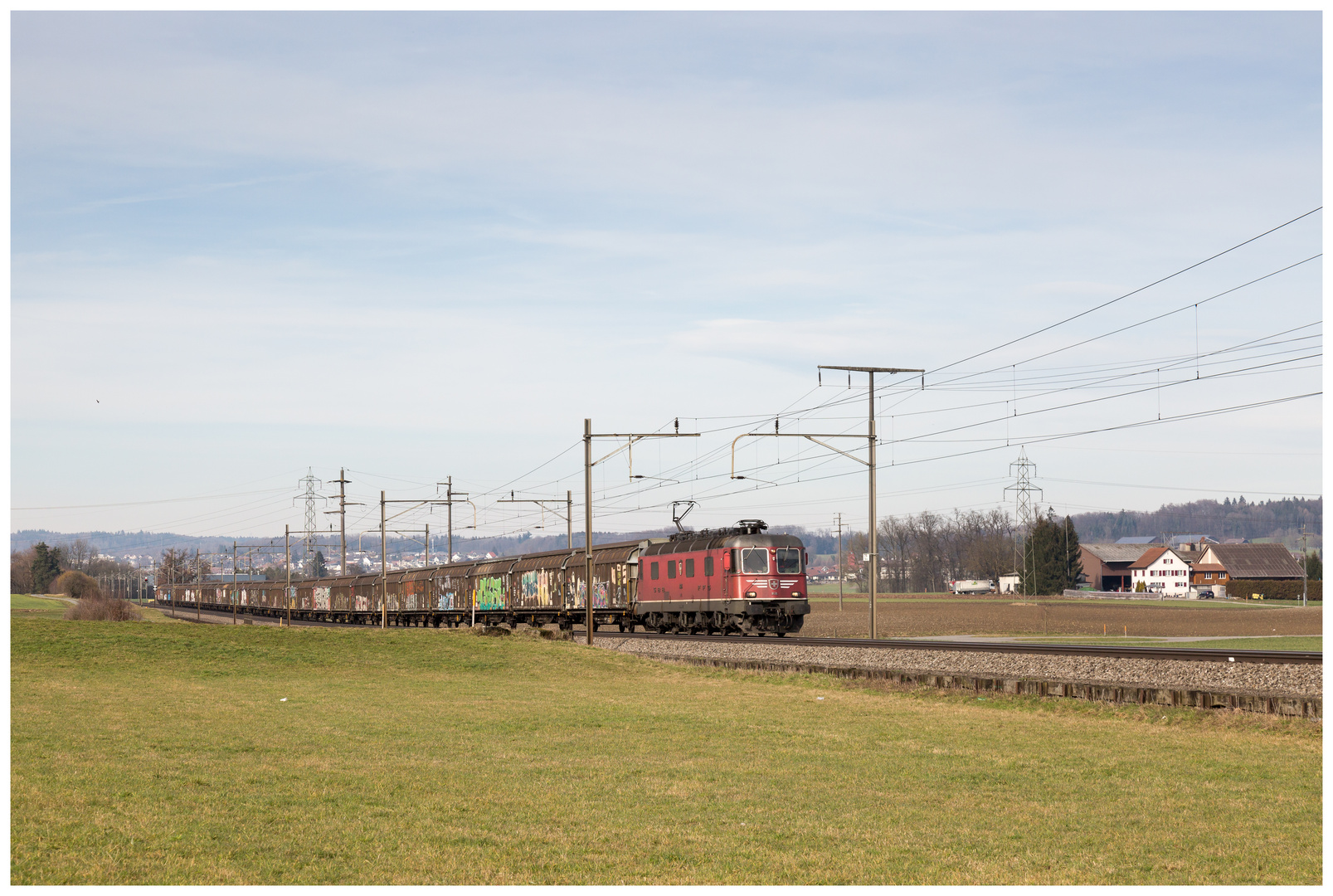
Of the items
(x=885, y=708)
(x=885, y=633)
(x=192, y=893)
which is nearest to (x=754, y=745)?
(x=885, y=708)

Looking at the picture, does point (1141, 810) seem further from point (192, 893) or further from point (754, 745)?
point (192, 893)

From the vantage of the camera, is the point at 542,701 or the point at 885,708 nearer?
the point at 885,708

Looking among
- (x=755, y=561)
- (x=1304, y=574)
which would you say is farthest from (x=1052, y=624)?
(x=1304, y=574)

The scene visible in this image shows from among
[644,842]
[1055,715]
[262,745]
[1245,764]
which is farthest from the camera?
[1055,715]

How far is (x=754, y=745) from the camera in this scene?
18.9 m

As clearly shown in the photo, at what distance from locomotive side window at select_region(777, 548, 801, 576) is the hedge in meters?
119

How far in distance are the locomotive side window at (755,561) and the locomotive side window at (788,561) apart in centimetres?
64

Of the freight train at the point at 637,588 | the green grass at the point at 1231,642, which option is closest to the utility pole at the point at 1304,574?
the green grass at the point at 1231,642

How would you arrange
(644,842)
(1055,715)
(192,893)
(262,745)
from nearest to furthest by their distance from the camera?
(192,893) < (644,842) < (262,745) < (1055,715)

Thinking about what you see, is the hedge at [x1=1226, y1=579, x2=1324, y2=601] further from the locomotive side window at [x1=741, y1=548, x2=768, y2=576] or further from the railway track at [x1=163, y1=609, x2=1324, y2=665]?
the railway track at [x1=163, y1=609, x2=1324, y2=665]

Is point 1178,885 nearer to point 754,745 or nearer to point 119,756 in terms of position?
point 754,745

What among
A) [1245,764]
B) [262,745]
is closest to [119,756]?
[262,745]

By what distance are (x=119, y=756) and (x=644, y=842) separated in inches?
350

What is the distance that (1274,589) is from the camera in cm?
15212
